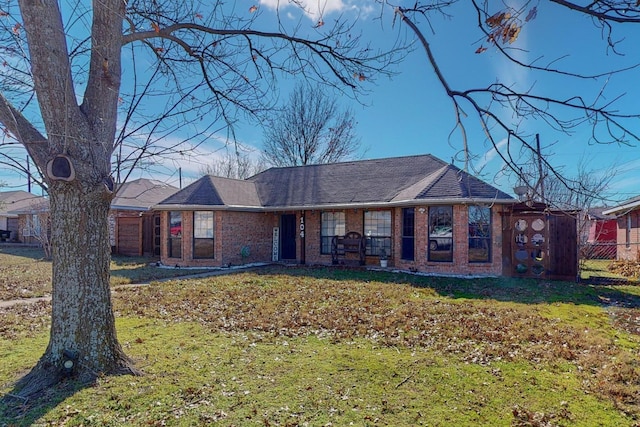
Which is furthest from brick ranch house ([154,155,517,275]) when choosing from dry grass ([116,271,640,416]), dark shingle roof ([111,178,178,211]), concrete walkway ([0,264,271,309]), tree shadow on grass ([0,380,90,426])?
tree shadow on grass ([0,380,90,426])

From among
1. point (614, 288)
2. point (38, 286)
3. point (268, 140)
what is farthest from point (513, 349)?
point (268, 140)

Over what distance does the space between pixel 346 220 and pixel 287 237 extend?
3.21 meters

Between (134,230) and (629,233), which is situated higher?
(134,230)

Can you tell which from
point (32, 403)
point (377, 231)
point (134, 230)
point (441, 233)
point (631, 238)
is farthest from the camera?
point (134, 230)

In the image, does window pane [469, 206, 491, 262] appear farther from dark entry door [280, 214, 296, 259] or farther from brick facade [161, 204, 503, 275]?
dark entry door [280, 214, 296, 259]

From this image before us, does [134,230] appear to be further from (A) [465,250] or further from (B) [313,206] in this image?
(A) [465,250]

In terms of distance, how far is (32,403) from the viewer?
3635 mm

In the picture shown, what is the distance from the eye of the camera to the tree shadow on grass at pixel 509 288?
8953 mm

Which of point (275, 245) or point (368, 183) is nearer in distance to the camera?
point (368, 183)

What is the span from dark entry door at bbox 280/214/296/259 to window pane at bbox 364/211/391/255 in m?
3.66

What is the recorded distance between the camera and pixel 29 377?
4035 millimetres

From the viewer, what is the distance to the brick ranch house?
12.3 meters

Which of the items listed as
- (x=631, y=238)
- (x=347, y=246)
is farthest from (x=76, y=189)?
(x=631, y=238)

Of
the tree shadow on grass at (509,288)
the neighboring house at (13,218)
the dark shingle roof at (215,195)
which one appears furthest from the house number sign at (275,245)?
the neighboring house at (13,218)
